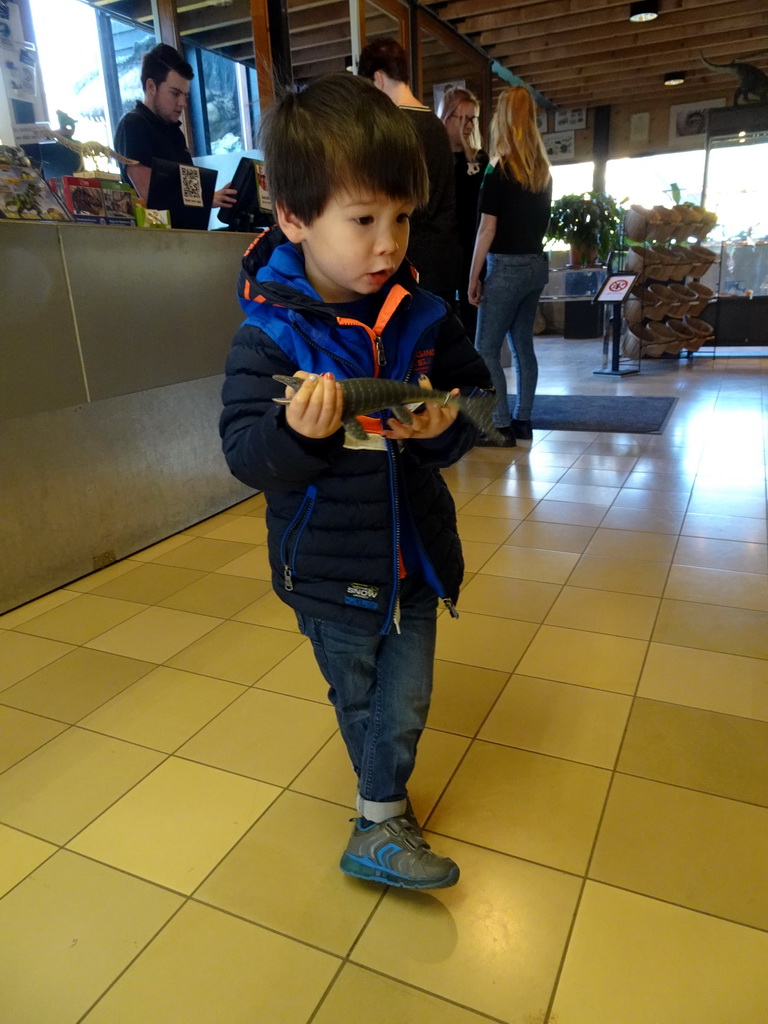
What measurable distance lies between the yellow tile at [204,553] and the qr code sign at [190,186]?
53.5 inches

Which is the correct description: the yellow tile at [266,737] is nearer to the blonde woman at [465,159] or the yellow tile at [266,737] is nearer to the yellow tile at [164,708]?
the yellow tile at [164,708]

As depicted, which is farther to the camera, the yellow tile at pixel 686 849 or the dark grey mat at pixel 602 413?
the dark grey mat at pixel 602 413

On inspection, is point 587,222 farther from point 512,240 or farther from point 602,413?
point 512,240

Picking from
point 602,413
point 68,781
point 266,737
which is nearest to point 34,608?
point 68,781

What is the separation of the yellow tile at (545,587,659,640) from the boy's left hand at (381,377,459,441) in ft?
3.86

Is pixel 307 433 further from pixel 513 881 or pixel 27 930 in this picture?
pixel 27 930

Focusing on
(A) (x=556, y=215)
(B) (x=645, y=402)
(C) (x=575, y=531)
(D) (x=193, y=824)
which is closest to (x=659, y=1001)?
(D) (x=193, y=824)

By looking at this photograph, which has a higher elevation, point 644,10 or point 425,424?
point 644,10

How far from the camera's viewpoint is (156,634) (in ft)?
6.88

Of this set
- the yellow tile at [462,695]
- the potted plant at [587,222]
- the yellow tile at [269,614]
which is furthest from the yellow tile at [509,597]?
the potted plant at [587,222]

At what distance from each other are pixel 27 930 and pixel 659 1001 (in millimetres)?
971

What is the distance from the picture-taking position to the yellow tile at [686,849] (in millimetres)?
1153

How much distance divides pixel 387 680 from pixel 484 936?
414 mm

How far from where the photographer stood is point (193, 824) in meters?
1.36
